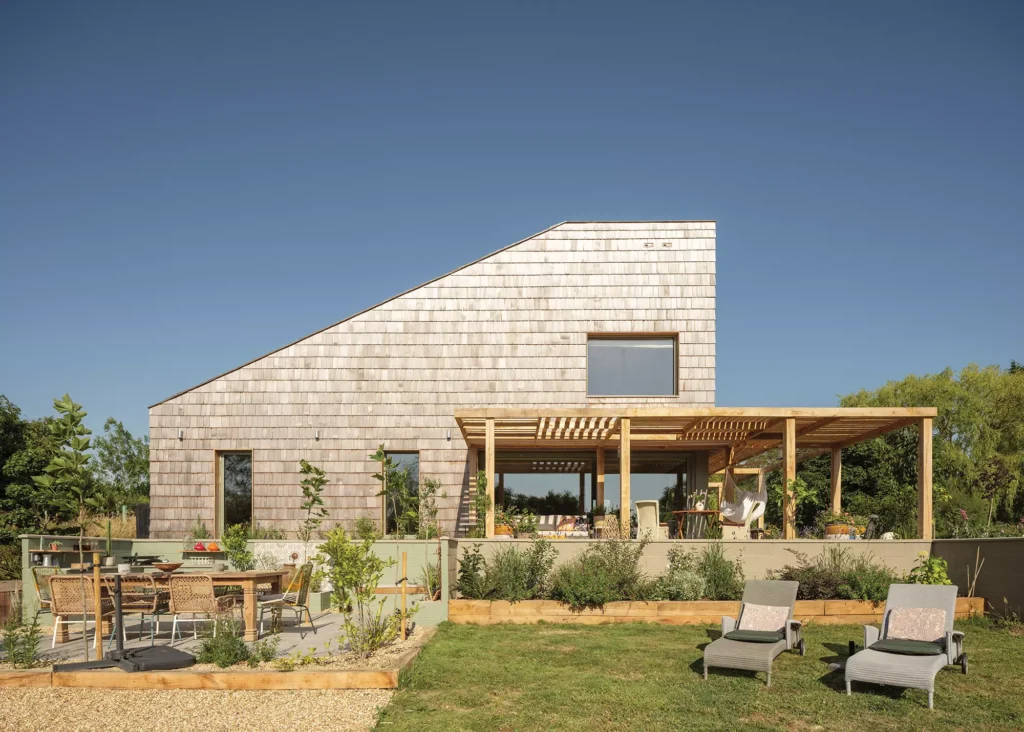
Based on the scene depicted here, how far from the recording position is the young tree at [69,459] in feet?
22.6

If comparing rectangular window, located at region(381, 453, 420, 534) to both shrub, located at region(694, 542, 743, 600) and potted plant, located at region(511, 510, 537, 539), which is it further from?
shrub, located at region(694, 542, 743, 600)

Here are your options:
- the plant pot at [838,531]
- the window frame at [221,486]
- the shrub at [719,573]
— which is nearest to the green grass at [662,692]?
the shrub at [719,573]

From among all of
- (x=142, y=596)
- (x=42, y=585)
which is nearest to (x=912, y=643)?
(x=142, y=596)

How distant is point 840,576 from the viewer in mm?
9945

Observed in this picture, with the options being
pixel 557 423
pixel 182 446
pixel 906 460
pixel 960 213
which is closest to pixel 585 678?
pixel 557 423

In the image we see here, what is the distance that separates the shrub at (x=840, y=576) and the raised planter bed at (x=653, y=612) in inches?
6.3

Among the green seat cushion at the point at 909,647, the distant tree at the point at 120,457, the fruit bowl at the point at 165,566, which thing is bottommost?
the distant tree at the point at 120,457

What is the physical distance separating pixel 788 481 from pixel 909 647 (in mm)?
4701

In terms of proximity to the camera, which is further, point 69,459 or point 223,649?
point 69,459

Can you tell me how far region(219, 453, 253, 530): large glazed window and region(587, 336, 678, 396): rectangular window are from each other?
6799mm

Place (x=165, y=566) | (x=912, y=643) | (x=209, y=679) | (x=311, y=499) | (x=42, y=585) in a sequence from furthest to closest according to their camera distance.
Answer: (x=311, y=499) < (x=42, y=585) < (x=165, y=566) < (x=912, y=643) < (x=209, y=679)

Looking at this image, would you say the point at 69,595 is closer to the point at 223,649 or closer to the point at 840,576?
the point at 223,649

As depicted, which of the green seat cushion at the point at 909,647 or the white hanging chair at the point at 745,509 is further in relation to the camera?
the white hanging chair at the point at 745,509

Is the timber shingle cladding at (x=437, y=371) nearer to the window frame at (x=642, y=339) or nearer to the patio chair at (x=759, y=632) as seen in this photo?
the window frame at (x=642, y=339)
